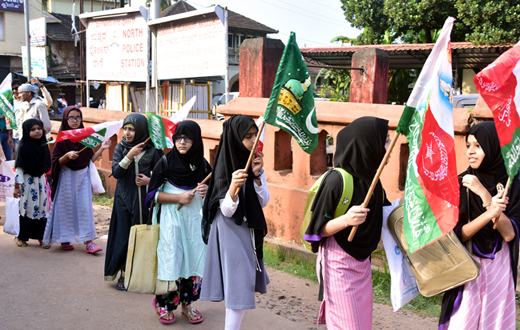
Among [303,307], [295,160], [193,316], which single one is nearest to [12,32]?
[295,160]

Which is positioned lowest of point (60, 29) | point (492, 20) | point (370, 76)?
point (370, 76)

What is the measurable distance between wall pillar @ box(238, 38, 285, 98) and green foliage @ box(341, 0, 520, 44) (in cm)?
889

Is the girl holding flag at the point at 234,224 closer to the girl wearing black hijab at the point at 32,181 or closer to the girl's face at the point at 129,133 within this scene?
the girl's face at the point at 129,133

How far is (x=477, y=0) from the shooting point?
13398 millimetres

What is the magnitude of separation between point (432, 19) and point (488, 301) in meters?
14.6

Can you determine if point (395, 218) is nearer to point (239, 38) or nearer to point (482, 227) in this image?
point (482, 227)

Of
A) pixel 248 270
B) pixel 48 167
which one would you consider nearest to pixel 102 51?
pixel 48 167

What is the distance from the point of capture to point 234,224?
10.7ft

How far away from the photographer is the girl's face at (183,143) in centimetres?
388

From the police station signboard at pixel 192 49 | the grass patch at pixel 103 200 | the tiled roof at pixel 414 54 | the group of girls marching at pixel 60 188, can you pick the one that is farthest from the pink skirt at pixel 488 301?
the tiled roof at pixel 414 54

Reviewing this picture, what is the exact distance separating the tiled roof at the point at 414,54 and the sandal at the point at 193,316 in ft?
29.7

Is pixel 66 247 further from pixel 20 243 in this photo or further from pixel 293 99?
pixel 293 99

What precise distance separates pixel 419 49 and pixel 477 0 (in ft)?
7.11

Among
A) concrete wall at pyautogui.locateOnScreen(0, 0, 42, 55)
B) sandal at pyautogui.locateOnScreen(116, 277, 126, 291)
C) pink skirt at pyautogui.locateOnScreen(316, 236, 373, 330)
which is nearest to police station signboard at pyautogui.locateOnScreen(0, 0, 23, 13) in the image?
concrete wall at pyautogui.locateOnScreen(0, 0, 42, 55)
